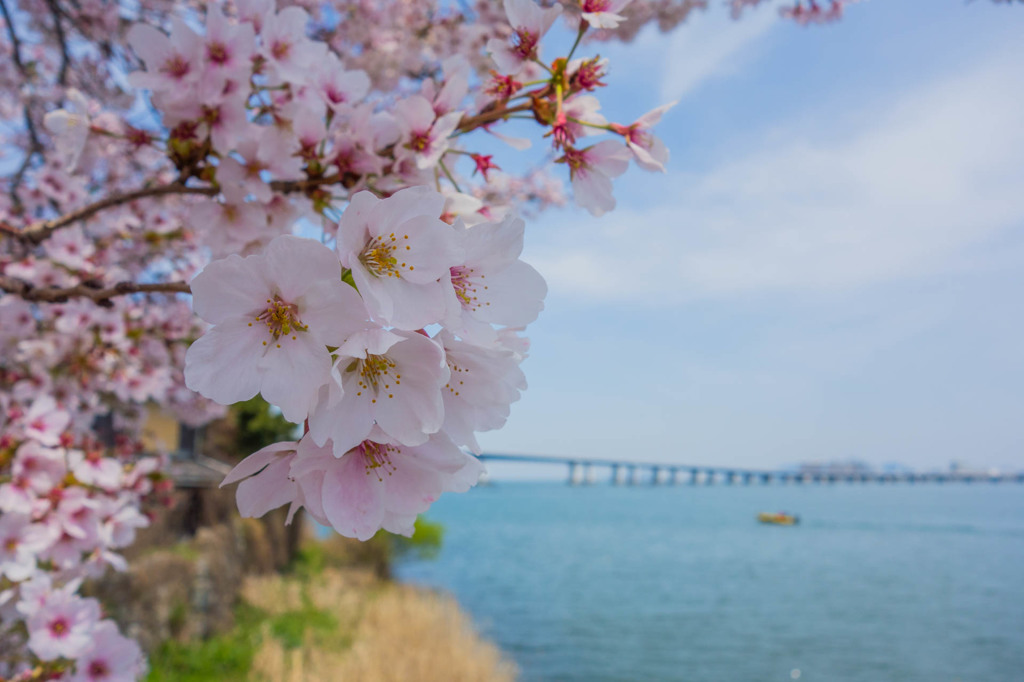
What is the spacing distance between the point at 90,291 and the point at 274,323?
0.54m

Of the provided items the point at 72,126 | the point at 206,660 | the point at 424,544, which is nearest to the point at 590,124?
the point at 72,126

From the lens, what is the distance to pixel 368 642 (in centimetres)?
684

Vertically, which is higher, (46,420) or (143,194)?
(143,194)

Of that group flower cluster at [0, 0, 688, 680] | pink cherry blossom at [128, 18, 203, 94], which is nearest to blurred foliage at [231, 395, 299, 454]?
flower cluster at [0, 0, 688, 680]

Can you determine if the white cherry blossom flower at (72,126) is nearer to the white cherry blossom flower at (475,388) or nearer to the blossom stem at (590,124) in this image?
the blossom stem at (590,124)

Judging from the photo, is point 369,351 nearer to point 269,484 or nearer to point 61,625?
point 269,484

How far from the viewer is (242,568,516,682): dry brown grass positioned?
18.2ft

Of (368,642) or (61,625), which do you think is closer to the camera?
(61,625)

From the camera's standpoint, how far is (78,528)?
62.1 inches

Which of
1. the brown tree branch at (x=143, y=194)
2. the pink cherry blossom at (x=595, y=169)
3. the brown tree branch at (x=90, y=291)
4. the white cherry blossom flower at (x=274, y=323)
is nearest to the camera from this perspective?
the white cherry blossom flower at (x=274, y=323)

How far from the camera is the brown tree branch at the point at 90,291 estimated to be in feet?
2.53

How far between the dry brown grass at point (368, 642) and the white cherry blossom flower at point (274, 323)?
210 inches

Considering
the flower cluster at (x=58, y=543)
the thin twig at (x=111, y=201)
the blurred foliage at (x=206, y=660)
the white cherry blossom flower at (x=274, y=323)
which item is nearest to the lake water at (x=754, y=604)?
the blurred foliage at (x=206, y=660)

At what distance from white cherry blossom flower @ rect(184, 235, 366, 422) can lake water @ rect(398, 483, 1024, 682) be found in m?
10.3
